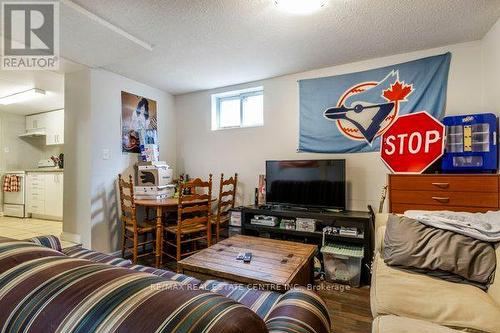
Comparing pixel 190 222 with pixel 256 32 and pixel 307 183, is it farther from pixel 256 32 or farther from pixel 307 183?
pixel 256 32

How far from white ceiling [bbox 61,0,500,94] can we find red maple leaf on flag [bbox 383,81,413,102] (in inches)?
13.1

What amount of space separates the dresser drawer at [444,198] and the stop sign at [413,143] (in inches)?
8.4

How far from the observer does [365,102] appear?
2748 millimetres

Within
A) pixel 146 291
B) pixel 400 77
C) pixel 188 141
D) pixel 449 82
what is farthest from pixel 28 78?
pixel 449 82

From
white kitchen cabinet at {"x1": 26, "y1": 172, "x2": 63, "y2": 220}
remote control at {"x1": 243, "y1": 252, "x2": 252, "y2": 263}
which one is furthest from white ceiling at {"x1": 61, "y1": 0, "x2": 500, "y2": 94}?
white kitchen cabinet at {"x1": 26, "y1": 172, "x2": 63, "y2": 220}

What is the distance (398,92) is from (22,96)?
210 inches

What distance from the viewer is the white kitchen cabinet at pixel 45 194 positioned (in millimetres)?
4535

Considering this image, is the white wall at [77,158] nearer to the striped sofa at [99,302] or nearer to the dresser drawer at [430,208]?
the striped sofa at [99,302]

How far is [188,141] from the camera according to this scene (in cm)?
393

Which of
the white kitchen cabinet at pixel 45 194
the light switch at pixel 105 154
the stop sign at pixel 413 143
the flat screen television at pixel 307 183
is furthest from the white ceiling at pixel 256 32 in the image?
the white kitchen cabinet at pixel 45 194

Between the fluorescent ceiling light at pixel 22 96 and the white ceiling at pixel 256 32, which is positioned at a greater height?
the white ceiling at pixel 256 32

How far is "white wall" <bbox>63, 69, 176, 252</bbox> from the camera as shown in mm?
2824

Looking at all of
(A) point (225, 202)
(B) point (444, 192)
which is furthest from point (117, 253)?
(B) point (444, 192)

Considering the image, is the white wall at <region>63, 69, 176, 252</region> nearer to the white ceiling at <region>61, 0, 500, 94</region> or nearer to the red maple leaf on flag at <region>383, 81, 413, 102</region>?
the white ceiling at <region>61, 0, 500, 94</region>
